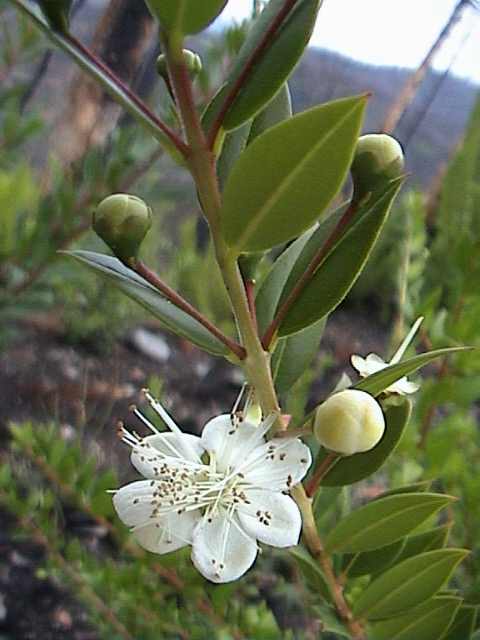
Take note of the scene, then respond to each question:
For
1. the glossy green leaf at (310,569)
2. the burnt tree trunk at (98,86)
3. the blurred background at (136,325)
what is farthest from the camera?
the burnt tree trunk at (98,86)

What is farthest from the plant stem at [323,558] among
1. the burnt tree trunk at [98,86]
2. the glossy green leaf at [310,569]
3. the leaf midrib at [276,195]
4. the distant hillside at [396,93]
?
the distant hillside at [396,93]

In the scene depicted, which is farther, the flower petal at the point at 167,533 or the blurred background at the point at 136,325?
the blurred background at the point at 136,325

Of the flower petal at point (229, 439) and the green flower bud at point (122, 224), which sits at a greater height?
the green flower bud at point (122, 224)

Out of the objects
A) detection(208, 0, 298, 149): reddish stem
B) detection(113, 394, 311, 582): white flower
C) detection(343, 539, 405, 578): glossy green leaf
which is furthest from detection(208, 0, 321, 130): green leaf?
detection(343, 539, 405, 578): glossy green leaf

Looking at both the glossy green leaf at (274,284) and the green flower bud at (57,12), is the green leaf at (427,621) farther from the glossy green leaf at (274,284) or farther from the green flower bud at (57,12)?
→ the green flower bud at (57,12)

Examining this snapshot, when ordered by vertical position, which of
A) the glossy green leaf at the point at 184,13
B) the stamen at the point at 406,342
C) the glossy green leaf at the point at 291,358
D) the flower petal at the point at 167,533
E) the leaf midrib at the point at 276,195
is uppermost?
the glossy green leaf at the point at 184,13

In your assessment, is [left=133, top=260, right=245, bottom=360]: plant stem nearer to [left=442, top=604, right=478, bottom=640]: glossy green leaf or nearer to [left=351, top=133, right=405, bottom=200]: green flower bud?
[left=351, top=133, right=405, bottom=200]: green flower bud

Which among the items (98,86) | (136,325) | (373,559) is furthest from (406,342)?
(136,325)
